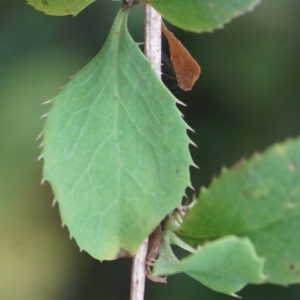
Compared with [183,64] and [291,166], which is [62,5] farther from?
[291,166]

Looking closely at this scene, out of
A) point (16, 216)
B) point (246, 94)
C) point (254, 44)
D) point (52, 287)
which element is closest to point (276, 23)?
point (254, 44)

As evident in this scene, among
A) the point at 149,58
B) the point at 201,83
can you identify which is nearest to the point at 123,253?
the point at 149,58

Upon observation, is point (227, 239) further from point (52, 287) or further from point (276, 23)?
point (52, 287)

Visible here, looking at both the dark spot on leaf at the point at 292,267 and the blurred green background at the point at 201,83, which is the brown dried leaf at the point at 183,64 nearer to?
the dark spot on leaf at the point at 292,267

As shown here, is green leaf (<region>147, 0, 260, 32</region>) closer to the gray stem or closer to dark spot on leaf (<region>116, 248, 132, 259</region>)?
the gray stem

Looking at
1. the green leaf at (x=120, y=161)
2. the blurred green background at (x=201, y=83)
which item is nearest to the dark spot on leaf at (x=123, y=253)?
the green leaf at (x=120, y=161)

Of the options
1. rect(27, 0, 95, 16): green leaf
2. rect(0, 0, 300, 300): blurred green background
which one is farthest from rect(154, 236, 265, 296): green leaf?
rect(0, 0, 300, 300): blurred green background

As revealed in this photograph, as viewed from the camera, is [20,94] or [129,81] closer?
[129,81]

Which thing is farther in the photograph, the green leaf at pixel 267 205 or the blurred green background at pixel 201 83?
the blurred green background at pixel 201 83
